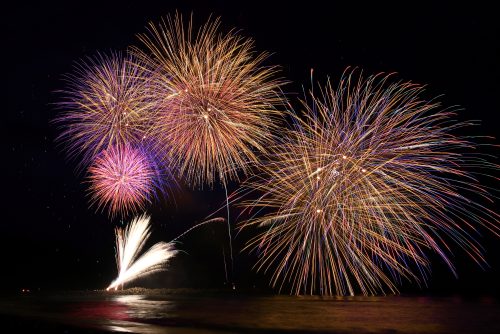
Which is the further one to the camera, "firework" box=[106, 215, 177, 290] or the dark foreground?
"firework" box=[106, 215, 177, 290]

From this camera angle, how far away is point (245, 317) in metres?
20.2

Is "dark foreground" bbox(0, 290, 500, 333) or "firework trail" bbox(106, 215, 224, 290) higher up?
"firework trail" bbox(106, 215, 224, 290)

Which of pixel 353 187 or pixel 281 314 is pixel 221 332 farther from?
pixel 353 187

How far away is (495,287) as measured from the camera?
44.4 metres

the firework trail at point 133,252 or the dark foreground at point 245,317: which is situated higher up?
the firework trail at point 133,252

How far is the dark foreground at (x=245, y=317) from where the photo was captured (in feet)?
55.8

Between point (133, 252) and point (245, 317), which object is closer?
point (245, 317)

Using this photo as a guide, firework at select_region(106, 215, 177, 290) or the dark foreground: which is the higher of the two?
firework at select_region(106, 215, 177, 290)

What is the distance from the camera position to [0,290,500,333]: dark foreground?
1700 cm

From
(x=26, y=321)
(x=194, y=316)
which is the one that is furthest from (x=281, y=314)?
(x=26, y=321)

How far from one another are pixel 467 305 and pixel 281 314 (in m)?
10.3

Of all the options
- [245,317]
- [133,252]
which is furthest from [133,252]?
[245,317]

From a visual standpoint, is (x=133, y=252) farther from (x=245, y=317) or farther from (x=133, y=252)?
(x=245, y=317)

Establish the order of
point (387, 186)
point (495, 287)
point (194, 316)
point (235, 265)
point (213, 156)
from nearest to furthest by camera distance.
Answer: point (194, 316) < point (387, 186) < point (213, 156) < point (495, 287) < point (235, 265)
